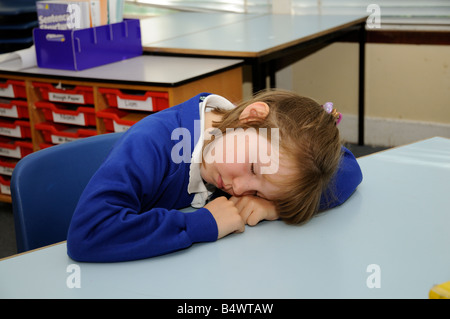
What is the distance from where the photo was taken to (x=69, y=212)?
3.79ft

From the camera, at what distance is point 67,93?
6.56ft

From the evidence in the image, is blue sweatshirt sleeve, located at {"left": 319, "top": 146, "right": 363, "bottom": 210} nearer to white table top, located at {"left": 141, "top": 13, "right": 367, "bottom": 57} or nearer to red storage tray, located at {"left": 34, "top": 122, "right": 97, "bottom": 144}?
white table top, located at {"left": 141, "top": 13, "right": 367, "bottom": 57}

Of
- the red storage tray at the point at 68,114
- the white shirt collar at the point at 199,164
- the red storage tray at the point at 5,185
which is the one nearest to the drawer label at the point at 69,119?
the red storage tray at the point at 68,114

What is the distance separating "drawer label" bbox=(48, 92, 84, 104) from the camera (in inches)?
77.8

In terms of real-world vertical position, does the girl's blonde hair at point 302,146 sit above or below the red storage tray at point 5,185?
above

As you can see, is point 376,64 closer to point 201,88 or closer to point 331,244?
point 201,88

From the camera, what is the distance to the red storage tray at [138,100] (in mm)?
1812

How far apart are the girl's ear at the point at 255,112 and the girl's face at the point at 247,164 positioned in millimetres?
29

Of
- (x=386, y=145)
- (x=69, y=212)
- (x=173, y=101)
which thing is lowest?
(x=386, y=145)

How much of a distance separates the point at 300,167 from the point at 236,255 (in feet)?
Result: 0.60

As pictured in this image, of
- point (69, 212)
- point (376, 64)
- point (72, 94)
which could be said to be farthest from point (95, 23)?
point (376, 64)

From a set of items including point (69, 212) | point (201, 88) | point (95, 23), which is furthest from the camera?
point (95, 23)

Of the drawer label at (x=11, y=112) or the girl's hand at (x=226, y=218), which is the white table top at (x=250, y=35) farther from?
the girl's hand at (x=226, y=218)

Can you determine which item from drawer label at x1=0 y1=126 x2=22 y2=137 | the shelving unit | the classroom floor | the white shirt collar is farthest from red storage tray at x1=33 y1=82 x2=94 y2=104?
the white shirt collar
